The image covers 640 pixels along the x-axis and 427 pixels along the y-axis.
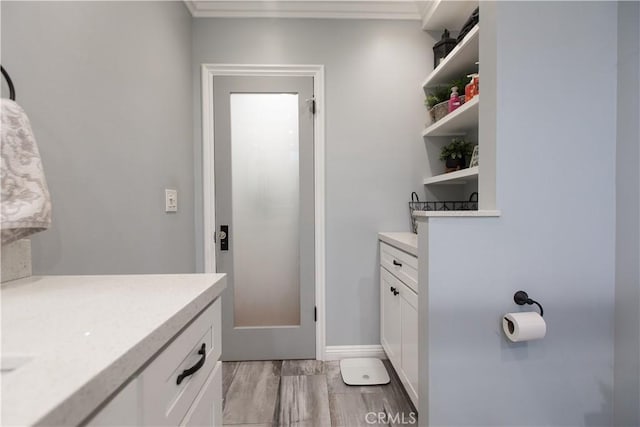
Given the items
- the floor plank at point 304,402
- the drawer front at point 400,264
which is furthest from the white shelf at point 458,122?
the floor plank at point 304,402

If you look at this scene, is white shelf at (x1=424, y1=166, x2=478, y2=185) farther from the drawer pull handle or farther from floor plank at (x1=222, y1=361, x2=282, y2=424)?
floor plank at (x1=222, y1=361, x2=282, y2=424)

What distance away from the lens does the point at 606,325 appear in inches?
46.6

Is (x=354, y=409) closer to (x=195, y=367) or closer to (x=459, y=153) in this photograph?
(x=195, y=367)

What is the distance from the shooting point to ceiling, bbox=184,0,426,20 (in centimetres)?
197

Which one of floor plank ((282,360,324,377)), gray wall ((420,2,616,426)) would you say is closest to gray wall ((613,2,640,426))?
gray wall ((420,2,616,426))

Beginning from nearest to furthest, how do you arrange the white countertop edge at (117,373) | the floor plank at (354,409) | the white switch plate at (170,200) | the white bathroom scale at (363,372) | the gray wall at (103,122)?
the white countertop edge at (117,373)
the gray wall at (103,122)
the floor plank at (354,409)
the white switch plate at (170,200)
the white bathroom scale at (363,372)

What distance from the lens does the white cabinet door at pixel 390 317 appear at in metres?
1.70

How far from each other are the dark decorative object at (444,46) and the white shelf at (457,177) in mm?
835

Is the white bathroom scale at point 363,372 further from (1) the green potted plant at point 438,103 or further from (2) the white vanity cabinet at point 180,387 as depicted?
(1) the green potted plant at point 438,103

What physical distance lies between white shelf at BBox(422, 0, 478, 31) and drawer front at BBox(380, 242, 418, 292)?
1.63 metres

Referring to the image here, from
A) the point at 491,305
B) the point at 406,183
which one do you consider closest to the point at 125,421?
the point at 491,305

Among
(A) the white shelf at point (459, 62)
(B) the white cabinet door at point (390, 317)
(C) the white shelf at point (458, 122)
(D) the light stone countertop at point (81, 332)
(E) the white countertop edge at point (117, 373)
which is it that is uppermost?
(A) the white shelf at point (459, 62)

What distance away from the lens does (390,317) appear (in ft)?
6.07

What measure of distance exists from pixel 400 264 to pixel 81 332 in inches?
57.1
